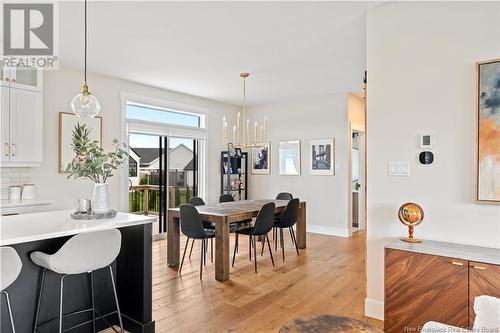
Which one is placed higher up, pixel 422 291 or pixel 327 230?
pixel 422 291

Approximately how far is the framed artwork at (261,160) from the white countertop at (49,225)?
4730 millimetres

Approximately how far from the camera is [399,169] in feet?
8.75

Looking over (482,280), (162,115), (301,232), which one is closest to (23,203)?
(162,115)

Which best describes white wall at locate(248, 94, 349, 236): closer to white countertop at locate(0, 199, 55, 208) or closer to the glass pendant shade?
white countertop at locate(0, 199, 55, 208)

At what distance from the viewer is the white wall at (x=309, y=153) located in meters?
6.04

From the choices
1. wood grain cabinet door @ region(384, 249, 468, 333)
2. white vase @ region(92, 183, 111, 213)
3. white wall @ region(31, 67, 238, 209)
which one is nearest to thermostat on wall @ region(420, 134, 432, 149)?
wood grain cabinet door @ region(384, 249, 468, 333)

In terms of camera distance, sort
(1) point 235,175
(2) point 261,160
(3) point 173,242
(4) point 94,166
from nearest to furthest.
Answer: (4) point 94,166 < (3) point 173,242 < (1) point 235,175 < (2) point 261,160

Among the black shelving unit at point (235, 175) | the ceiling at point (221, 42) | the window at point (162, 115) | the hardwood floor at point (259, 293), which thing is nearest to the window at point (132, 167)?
the window at point (162, 115)

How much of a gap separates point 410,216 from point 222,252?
203 centimetres

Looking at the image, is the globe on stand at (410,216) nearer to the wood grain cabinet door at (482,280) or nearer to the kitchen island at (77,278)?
the wood grain cabinet door at (482,280)

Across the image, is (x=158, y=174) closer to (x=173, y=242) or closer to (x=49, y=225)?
(x=173, y=242)

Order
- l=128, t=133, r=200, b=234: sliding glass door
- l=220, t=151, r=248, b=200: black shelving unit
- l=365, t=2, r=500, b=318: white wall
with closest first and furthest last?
l=365, t=2, r=500, b=318: white wall
l=128, t=133, r=200, b=234: sliding glass door
l=220, t=151, r=248, b=200: black shelving unit

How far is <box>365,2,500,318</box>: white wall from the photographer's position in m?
2.36

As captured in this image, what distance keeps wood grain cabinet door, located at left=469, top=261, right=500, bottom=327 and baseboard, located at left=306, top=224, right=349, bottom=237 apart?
390 cm
